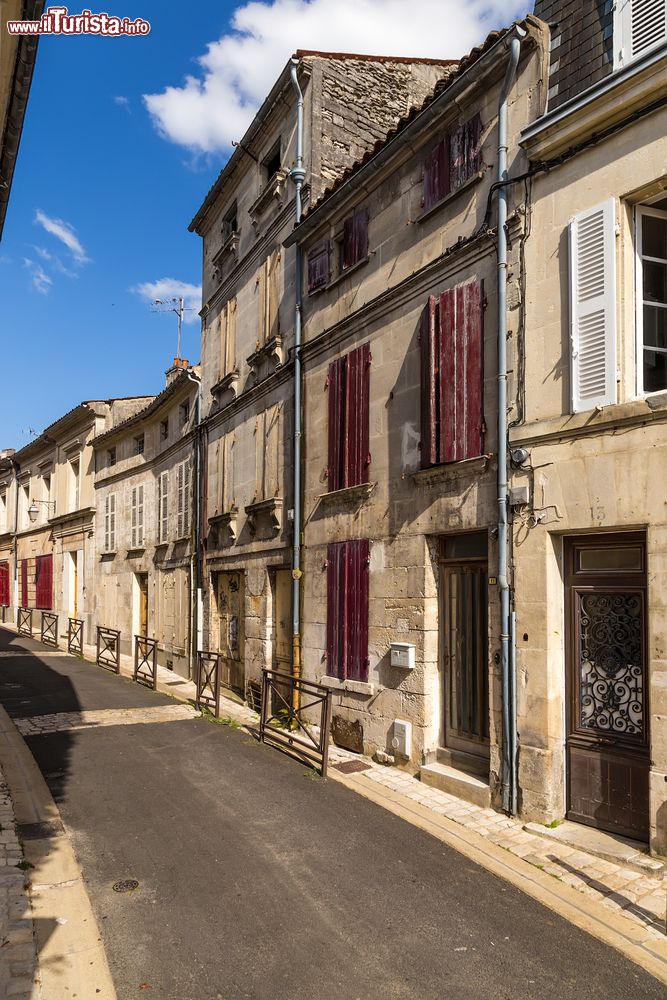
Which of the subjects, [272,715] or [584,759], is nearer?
[584,759]

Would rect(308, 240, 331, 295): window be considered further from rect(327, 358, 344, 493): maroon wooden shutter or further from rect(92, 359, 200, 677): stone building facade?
rect(92, 359, 200, 677): stone building facade

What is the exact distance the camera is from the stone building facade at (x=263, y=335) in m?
10.6

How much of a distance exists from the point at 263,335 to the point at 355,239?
2.88 metres

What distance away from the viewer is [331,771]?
741 cm

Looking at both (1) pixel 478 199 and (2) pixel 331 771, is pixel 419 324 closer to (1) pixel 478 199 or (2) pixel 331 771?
(1) pixel 478 199

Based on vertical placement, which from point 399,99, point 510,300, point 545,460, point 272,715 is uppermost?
point 399,99

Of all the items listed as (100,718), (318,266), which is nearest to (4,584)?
(100,718)

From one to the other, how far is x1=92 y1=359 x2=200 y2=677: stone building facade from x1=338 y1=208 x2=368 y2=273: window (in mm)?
6113

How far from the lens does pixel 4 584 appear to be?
29.1m

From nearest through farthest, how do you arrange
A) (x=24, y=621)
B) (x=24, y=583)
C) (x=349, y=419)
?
1. (x=349, y=419)
2. (x=24, y=621)
3. (x=24, y=583)

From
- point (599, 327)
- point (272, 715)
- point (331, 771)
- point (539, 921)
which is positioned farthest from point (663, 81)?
point (272, 715)

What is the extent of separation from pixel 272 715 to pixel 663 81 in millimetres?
8715

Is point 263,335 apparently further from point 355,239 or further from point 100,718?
point 100,718

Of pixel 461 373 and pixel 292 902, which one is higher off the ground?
pixel 461 373
